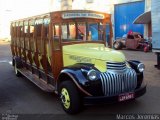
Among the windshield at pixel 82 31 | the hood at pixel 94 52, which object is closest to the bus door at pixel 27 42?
the windshield at pixel 82 31

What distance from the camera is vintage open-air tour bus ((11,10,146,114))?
6.03 metres

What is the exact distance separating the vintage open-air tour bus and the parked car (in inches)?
505

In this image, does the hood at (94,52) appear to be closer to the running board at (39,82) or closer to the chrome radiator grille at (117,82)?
the chrome radiator grille at (117,82)

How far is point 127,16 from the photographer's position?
26562 millimetres

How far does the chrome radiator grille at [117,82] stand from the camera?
237 inches

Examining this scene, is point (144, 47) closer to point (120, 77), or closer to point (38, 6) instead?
point (120, 77)

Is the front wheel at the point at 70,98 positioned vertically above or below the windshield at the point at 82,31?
below

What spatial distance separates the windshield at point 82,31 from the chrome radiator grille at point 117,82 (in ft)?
5.55

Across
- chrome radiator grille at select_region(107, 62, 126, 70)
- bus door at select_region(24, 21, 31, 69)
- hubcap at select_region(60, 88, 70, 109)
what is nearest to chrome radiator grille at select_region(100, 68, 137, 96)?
chrome radiator grille at select_region(107, 62, 126, 70)

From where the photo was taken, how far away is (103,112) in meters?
6.55

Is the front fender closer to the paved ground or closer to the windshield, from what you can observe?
the paved ground

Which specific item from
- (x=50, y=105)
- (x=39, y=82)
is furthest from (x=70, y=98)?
(x=39, y=82)

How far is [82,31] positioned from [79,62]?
44.9 inches

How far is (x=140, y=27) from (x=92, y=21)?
59.1 feet
